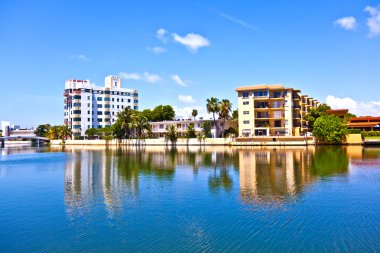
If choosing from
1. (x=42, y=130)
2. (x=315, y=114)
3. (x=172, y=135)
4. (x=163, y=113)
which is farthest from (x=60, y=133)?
(x=315, y=114)

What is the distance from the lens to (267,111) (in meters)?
100

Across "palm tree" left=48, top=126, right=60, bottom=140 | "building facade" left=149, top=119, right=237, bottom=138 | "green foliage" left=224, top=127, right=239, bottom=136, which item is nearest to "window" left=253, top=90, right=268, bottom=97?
"green foliage" left=224, top=127, right=239, bottom=136

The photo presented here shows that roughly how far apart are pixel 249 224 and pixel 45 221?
1237 centimetres

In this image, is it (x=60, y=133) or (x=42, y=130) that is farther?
(x=42, y=130)

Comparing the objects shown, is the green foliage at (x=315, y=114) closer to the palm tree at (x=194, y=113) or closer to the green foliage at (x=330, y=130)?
the green foliage at (x=330, y=130)

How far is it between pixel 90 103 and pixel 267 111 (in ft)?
288

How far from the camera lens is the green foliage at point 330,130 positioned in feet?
291

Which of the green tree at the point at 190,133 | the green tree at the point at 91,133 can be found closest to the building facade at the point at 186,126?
the green tree at the point at 190,133

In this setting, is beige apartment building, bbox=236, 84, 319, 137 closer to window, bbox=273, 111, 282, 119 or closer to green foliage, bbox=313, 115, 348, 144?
Answer: window, bbox=273, 111, 282, 119

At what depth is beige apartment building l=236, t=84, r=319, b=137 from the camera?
3866 inches

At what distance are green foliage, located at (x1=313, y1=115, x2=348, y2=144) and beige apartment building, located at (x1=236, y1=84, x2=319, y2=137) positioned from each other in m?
9.32

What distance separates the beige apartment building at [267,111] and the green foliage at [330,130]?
9.32 metres

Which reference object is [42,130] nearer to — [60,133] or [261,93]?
[60,133]

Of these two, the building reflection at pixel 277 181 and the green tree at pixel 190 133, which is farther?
the green tree at pixel 190 133
